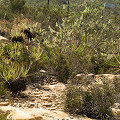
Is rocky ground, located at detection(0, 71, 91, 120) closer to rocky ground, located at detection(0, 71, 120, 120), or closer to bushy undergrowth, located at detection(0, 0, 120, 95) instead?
rocky ground, located at detection(0, 71, 120, 120)

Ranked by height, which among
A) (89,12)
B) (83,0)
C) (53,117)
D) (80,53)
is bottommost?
(53,117)

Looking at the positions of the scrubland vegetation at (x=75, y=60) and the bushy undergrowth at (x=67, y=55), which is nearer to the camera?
the scrubland vegetation at (x=75, y=60)

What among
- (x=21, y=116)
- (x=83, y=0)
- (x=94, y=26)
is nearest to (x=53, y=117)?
(x=21, y=116)

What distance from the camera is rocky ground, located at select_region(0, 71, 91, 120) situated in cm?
268

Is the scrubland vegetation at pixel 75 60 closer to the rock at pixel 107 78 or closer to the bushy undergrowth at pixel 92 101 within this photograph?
the bushy undergrowth at pixel 92 101

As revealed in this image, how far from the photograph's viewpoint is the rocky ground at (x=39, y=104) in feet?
8.78

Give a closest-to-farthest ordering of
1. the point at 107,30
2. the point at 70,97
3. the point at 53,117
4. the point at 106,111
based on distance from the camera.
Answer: the point at 53,117 < the point at 106,111 < the point at 70,97 < the point at 107,30

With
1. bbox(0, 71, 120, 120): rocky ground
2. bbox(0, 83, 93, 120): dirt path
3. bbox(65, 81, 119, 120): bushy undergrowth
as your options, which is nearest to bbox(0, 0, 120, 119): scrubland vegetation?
bbox(65, 81, 119, 120): bushy undergrowth

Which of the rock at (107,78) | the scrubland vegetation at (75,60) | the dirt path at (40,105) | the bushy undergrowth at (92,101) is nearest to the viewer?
the dirt path at (40,105)

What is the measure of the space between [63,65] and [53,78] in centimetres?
54

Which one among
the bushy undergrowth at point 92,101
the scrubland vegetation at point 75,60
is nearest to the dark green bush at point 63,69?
the scrubland vegetation at point 75,60

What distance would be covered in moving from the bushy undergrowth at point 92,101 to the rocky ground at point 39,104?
197 millimetres

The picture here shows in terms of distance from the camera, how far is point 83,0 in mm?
8688

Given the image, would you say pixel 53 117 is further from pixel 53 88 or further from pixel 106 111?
pixel 53 88
